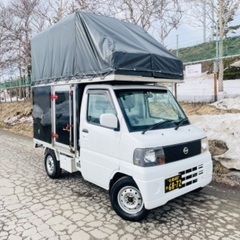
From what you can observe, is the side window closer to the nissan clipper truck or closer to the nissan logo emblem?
the nissan clipper truck

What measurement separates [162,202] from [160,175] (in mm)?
369

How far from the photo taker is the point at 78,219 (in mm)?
3895

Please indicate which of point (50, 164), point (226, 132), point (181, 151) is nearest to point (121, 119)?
point (181, 151)

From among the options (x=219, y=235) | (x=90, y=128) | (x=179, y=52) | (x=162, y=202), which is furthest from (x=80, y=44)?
(x=179, y=52)

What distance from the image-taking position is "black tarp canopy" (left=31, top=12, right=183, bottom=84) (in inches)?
161

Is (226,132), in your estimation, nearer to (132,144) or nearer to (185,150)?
(185,150)

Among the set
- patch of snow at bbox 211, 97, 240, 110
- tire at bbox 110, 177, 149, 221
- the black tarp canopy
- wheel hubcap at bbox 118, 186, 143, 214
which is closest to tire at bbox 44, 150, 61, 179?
the black tarp canopy

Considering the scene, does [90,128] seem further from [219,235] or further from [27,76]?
[27,76]

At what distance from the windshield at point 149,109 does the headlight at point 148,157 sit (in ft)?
1.24

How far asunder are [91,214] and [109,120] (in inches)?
58.6

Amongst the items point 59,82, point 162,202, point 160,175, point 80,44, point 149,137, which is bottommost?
point 162,202

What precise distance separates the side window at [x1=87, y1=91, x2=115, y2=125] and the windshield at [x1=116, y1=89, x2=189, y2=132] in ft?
0.69

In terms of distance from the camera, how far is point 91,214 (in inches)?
160

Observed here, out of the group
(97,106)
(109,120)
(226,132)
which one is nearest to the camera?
(109,120)
